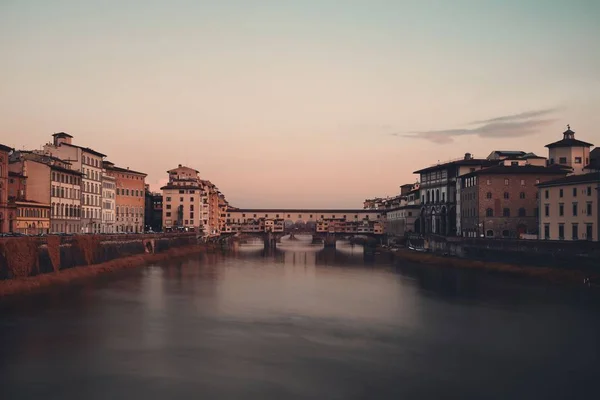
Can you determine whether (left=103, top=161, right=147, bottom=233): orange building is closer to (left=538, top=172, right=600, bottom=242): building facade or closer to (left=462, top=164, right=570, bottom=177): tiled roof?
(left=462, top=164, right=570, bottom=177): tiled roof

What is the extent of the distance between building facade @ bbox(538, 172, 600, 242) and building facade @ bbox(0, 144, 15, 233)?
204ft

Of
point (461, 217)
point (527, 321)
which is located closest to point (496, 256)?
point (461, 217)

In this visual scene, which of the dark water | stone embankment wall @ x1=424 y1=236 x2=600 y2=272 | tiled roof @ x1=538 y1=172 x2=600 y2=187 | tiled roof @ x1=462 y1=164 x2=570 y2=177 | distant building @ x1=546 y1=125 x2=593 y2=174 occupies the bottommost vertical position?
the dark water

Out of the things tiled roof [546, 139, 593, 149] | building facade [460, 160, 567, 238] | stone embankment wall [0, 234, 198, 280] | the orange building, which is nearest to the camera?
stone embankment wall [0, 234, 198, 280]

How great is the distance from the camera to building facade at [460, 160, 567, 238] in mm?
80562

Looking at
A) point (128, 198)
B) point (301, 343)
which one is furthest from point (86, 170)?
point (301, 343)

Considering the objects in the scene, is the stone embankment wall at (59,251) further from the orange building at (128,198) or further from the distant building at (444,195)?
the distant building at (444,195)

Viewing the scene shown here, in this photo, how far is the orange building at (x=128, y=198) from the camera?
104 m

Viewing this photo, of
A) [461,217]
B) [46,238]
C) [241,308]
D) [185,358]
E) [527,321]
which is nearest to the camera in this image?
[185,358]

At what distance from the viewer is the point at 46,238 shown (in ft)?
167

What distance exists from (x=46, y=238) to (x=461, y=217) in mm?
65910

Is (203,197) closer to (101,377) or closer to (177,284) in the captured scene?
(177,284)

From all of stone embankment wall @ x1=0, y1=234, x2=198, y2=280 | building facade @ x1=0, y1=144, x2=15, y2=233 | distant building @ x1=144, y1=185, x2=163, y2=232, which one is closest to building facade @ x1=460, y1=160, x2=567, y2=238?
stone embankment wall @ x1=0, y1=234, x2=198, y2=280

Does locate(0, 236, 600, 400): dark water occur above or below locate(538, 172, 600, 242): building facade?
below
